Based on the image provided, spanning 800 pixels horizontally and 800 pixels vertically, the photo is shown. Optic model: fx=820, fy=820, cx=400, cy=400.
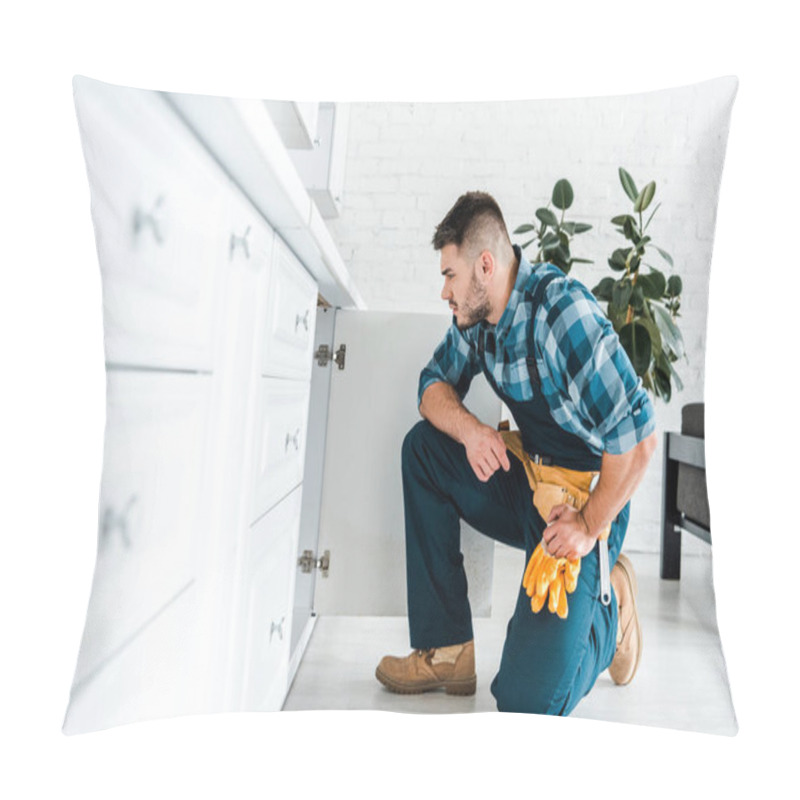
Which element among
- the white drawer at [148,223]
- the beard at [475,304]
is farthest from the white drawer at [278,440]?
the beard at [475,304]

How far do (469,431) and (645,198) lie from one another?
394mm

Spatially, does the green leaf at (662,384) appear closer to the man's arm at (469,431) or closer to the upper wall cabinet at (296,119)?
the man's arm at (469,431)

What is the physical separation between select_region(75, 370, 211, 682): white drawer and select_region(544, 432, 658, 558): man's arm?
46 cm

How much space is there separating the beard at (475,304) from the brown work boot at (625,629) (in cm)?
37

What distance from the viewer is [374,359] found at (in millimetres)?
1120

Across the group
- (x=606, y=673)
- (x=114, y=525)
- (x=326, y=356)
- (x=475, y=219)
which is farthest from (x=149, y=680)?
(x=475, y=219)

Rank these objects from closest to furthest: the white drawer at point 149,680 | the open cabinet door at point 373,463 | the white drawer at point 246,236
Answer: the white drawer at point 149,680, the white drawer at point 246,236, the open cabinet door at point 373,463

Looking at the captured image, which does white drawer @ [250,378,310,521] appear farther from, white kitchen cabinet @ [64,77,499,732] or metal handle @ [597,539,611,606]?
metal handle @ [597,539,611,606]

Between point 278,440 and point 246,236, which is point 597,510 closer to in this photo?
point 278,440

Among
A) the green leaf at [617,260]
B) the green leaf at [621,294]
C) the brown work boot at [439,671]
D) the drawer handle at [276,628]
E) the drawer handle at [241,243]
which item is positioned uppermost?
the green leaf at [617,260]

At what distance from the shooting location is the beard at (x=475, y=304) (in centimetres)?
107

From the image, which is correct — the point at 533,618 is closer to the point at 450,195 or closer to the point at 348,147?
the point at 450,195

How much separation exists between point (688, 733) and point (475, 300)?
0.64 m

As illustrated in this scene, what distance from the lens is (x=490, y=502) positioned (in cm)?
108
